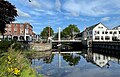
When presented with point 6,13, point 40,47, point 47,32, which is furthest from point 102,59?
point 47,32

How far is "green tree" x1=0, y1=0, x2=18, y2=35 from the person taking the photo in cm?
3096

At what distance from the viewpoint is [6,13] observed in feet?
107

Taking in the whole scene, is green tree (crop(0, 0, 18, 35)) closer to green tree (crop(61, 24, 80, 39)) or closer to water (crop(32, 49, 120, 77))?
water (crop(32, 49, 120, 77))

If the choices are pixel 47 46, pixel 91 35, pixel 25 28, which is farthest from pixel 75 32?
pixel 47 46

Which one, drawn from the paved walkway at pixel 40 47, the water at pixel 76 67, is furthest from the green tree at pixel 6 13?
the paved walkway at pixel 40 47

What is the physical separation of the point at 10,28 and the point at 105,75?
82340 mm

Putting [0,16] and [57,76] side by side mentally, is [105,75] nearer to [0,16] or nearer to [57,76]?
[57,76]

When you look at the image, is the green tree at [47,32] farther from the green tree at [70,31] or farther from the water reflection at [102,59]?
the water reflection at [102,59]

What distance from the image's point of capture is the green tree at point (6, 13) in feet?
102

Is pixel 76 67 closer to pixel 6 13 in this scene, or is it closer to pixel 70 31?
pixel 6 13

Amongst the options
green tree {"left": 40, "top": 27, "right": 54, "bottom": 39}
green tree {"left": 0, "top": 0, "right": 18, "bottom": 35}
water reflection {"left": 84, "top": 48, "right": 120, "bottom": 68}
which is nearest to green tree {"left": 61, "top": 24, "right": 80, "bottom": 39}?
green tree {"left": 40, "top": 27, "right": 54, "bottom": 39}

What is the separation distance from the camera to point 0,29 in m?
34.8

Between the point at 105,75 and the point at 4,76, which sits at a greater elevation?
Result: the point at 4,76

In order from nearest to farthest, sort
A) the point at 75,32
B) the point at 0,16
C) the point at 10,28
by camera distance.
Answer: the point at 0,16 < the point at 10,28 < the point at 75,32
